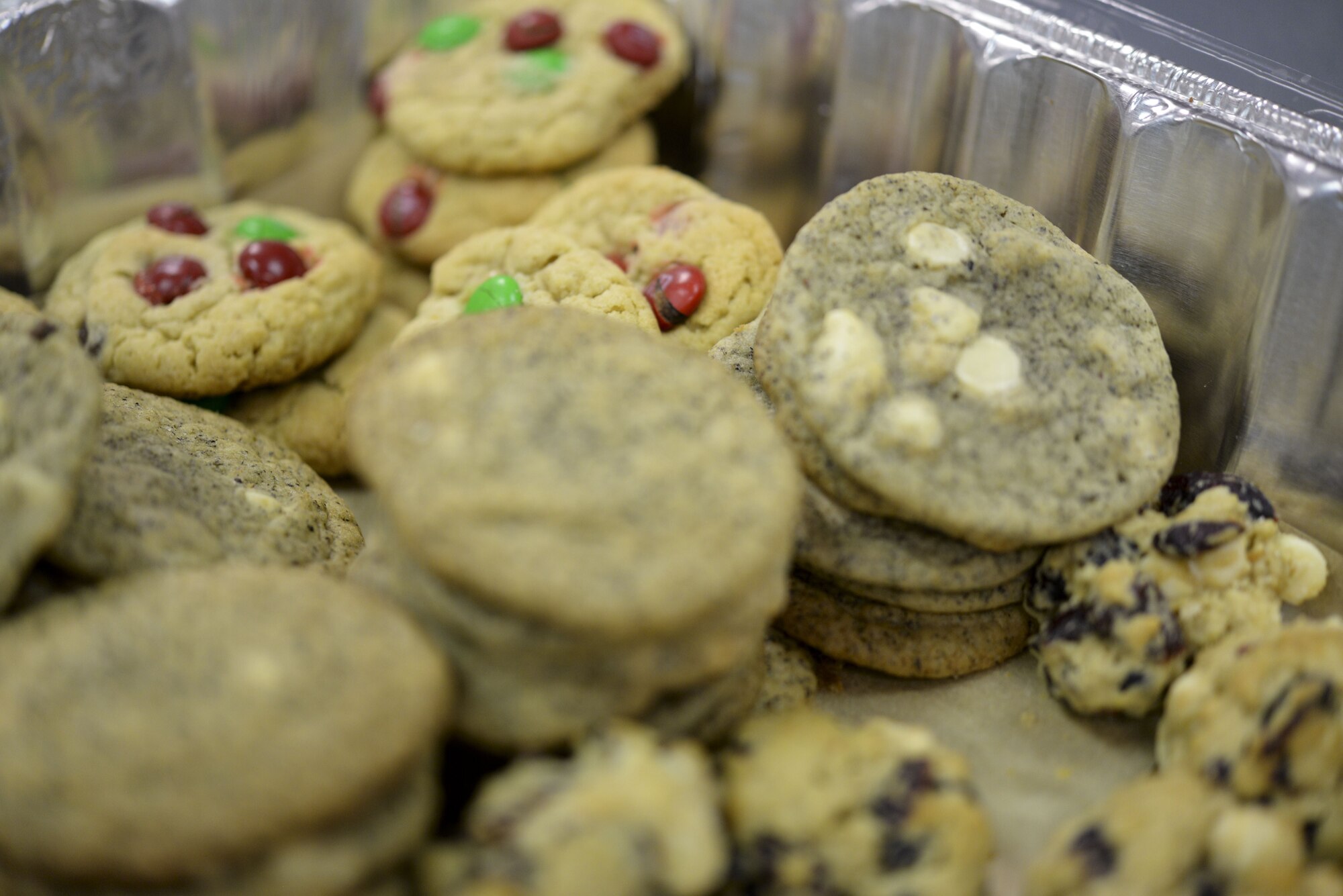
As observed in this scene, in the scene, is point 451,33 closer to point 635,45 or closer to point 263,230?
point 635,45

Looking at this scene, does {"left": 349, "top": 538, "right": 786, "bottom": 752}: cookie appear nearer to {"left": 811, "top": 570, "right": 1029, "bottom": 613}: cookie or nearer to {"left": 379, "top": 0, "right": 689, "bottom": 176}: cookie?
{"left": 811, "top": 570, "right": 1029, "bottom": 613}: cookie

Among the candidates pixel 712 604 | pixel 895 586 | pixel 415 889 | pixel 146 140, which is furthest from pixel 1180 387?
pixel 146 140

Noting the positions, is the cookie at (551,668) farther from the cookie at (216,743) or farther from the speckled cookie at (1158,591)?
the speckled cookie at (1158,591)

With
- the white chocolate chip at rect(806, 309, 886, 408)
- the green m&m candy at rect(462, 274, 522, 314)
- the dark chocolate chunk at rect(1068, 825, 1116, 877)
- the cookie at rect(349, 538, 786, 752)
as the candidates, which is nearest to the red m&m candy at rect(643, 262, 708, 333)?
the green m&m candy at rect(462, 274, 522, 314)

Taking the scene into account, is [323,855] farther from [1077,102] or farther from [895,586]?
[1077,102]

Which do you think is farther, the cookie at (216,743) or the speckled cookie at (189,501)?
the speckled cookie at (189,501)

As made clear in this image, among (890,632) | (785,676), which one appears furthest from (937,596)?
(785,676)

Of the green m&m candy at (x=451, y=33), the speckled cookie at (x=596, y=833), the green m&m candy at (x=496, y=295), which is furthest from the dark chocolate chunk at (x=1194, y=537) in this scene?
the green m&m candy at (x=451, y=33)
